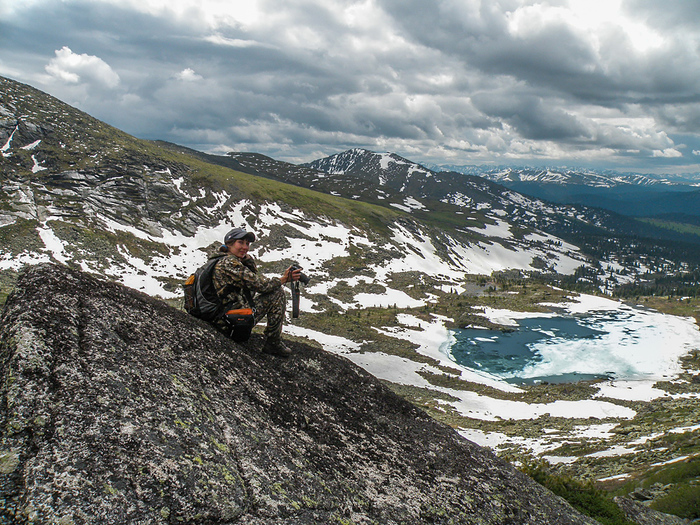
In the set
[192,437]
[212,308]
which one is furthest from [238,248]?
[192,437]

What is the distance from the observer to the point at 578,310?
13638 centimetres

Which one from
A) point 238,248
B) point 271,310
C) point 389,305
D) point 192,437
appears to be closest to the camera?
point 192,437

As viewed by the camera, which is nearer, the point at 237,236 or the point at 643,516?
the point at 237,236

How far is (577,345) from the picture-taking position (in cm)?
9750

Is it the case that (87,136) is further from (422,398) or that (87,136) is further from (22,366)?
(22,366)

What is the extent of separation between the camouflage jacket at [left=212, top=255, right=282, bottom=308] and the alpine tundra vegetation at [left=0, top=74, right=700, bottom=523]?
2119 millimetres

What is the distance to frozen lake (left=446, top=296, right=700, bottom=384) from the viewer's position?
7875 centimetres

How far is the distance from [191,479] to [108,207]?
146 meters

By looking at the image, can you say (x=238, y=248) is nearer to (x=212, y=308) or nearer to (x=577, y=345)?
(x=212, y=308)

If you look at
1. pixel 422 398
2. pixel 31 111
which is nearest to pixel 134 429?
pixel 422 398

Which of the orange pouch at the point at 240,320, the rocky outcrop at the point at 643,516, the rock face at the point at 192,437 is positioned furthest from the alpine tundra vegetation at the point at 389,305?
the orange pouch at the point at 240,320

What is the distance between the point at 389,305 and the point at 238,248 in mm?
110279

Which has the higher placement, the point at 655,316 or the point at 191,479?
the point at 191,479

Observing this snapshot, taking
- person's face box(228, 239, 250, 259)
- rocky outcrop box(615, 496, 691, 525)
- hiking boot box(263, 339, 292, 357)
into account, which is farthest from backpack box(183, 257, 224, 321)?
rocky outcrop box(615, 496, 691, 525)
